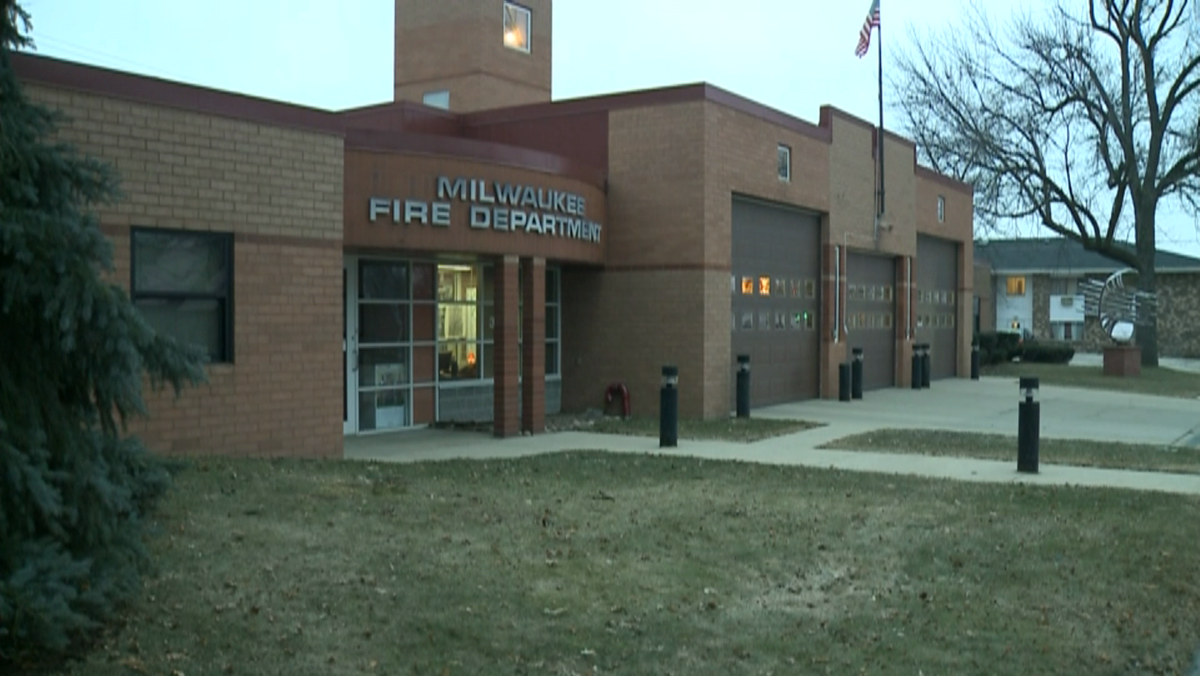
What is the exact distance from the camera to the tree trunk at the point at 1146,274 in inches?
1672

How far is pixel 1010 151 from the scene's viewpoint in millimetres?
41188

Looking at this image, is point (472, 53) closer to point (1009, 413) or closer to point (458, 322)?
point (458, 322)

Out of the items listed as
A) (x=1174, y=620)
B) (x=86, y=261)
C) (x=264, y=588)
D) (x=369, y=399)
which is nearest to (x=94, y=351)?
(x=86, y=261)

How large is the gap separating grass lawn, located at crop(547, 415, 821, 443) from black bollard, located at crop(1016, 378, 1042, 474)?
407 cm

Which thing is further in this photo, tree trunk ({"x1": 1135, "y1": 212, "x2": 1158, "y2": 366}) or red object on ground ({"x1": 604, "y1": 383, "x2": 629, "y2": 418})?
tree trunk ({"x1": 1135, "y1": 212, "x2": 1158, "y2": 366})

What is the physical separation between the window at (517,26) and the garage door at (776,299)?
868 cm

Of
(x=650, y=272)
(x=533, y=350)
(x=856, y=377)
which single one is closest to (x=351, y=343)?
(x=533, y=350)

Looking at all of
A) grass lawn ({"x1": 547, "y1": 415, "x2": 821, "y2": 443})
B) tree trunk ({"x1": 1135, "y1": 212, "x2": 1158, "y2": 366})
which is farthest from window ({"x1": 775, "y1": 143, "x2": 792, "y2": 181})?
tree trunk ({"x1": 1135, "y1": 212, "x2": 1158, "y2": 366})

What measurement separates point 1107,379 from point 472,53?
1929cm

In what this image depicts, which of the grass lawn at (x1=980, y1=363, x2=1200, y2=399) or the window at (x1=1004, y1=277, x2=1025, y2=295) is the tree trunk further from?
the window at (x1=1004, y1=277, x2=1025, y2=295)

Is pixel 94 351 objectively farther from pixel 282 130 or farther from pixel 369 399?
pixel 369 399

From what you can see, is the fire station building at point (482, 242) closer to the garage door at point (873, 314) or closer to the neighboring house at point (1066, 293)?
the garage door at point (873, 314)

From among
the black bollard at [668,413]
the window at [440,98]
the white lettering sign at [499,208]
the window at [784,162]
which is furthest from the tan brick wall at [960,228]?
the black bollard at [668,413]

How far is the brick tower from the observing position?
2691 cm
